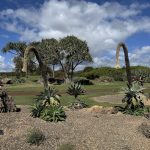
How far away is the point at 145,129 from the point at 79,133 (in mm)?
3711

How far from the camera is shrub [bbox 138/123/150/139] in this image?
66.1 ft

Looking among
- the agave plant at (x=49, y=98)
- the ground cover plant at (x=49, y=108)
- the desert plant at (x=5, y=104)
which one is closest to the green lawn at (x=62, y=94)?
the desert plant at (x=5, y=104)

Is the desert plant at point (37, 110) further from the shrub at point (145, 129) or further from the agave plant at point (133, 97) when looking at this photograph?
the agave plant at point (133, 97)

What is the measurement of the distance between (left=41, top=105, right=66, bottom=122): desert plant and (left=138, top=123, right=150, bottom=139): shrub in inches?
160

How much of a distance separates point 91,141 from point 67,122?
2.89 metres

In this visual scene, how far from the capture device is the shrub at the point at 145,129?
66.1 ft

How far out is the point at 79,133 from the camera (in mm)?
18906

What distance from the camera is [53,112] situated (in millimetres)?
20922

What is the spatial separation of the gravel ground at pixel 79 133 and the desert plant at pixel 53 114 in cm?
38

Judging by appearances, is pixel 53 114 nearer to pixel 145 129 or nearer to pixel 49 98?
pixel 49 98

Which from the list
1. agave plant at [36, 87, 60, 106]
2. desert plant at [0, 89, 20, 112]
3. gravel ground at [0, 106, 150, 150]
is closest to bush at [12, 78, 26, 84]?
desert plant at [0, 89, 20, 112]

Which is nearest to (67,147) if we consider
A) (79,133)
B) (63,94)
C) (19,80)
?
(79,133)

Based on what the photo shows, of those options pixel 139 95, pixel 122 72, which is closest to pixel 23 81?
pixel 122 72

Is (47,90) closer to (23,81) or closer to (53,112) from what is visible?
(53,112)
